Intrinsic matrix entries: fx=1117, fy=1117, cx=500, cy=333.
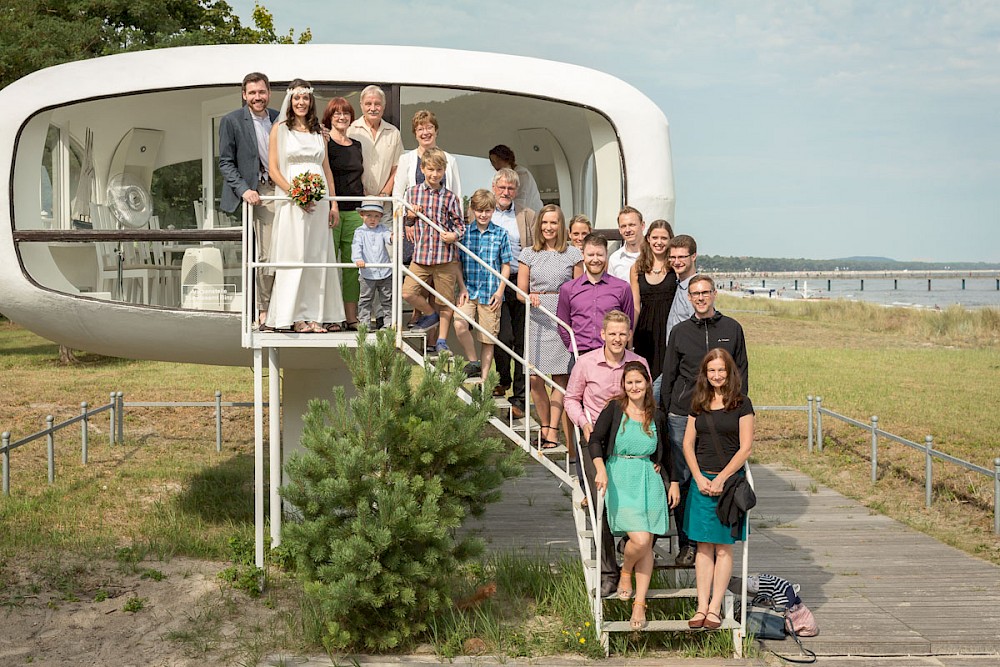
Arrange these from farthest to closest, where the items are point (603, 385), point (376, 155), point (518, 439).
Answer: point (376, 155)
point (518, 439)
point (603, 385)

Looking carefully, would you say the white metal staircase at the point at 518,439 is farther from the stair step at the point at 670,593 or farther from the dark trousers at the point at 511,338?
the dark trousers at the point at 511,338

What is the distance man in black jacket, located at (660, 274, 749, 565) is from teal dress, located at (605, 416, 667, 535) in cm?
28

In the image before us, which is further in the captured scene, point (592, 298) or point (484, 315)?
point (484, 315)

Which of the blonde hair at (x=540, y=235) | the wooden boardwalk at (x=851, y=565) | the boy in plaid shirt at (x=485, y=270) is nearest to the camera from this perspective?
the wooden boardwalk at (x=851, y=565)

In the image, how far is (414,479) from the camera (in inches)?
278

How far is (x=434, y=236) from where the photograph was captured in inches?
316

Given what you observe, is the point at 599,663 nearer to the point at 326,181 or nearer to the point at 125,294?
the point at 326,181

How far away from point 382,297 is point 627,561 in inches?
111

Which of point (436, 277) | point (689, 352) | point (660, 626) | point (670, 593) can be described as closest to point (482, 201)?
point (436, 277)

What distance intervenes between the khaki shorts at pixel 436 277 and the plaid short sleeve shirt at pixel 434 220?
0.06 meters

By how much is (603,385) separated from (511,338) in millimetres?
1621

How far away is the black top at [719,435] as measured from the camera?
267 inches

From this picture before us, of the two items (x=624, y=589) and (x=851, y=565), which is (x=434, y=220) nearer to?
(x=624, y=589)

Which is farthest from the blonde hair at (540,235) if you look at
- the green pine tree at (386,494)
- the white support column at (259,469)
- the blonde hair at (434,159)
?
the white support column at (259,469)
